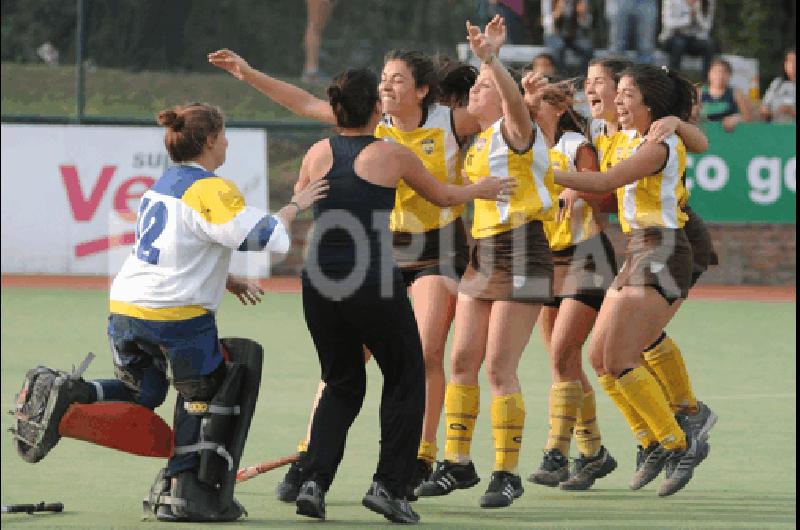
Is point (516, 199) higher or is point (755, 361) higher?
point (516, 199)

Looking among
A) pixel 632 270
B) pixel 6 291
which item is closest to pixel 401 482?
pixel 632 270

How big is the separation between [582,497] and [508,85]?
77.8 inches

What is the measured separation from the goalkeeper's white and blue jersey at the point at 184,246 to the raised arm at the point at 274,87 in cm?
136

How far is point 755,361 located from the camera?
44.6 ft

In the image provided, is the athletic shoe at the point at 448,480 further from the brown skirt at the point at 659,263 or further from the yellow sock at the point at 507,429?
the brown skirt at the point at 659,263

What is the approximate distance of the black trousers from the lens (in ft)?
24.6

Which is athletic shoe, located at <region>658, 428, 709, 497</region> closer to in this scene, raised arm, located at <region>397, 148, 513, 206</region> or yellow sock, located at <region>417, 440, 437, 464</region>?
yellow sock, located at <region>417, 440, 437, 464</region>

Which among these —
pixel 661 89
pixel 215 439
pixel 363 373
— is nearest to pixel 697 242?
pixel 661 89

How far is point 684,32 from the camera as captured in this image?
21344 millimetres

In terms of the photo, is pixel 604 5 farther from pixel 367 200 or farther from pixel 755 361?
pixel 367 200

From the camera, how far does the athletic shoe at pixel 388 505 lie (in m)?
7.54

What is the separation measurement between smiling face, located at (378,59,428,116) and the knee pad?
1.52 m

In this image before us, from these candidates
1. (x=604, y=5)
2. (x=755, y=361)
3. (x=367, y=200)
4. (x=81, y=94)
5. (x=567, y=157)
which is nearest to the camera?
(x=367, y=200)

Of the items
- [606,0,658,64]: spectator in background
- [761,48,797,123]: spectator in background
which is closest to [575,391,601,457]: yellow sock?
[761,48,797,123]: spectator in background
